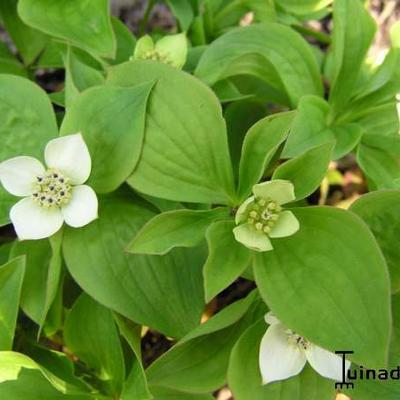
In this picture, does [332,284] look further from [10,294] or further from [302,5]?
[302,5]

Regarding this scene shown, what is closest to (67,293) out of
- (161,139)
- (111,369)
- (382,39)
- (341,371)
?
(111,369)

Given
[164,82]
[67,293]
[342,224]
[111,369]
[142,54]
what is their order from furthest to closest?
1. [67,293]
2. [142,54]
3. [111,369]
4. [164,82]
5. [342,224]

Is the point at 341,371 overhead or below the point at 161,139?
below

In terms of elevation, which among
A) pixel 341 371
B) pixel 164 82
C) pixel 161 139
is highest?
pixel 164 82

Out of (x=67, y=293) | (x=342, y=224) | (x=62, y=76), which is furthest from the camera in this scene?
(x=62, y=76)

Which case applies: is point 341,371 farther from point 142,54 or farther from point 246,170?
point 142,54

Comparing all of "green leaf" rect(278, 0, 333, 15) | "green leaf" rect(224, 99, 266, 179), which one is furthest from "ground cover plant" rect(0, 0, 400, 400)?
"green leaf" rect(278, 0, 333, 15)
